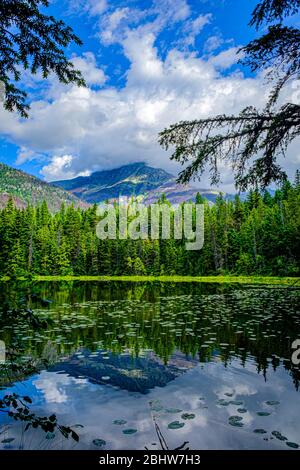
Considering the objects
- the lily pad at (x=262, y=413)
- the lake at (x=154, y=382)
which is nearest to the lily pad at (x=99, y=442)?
the lake at (x=154, y=382)

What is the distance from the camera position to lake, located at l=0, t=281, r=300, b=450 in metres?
4.98

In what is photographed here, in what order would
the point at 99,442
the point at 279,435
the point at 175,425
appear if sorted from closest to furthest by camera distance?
the point at 99,442 → the point at 279,435 → the point at 175,425

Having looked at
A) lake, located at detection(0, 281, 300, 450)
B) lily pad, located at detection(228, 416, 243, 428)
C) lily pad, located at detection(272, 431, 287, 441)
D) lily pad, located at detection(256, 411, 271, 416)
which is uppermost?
lily pad, located at detection(272, 431, 287, 441)

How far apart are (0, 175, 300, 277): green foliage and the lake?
4401 cm

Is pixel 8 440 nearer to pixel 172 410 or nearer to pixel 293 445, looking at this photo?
pixel 172 410

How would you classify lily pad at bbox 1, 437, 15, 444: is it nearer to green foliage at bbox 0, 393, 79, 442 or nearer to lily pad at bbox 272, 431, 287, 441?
green foliage at bbox 0, 393, 79, 442

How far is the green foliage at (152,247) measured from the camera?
56.8m

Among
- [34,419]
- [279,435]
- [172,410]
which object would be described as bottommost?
[172,410]

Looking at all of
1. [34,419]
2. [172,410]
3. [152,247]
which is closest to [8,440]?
[34,419]

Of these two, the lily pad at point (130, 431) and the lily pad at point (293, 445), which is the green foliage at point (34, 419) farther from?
the lily pad at point (293, 445)

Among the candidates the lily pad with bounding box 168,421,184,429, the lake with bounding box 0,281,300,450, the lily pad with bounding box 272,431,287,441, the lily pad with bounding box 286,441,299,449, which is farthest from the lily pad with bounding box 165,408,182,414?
the lily pad with bounding box 286,441,299,449

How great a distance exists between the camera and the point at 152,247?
220 feet

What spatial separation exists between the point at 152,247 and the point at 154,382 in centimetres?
5944
